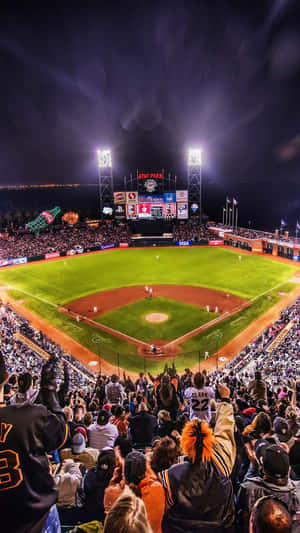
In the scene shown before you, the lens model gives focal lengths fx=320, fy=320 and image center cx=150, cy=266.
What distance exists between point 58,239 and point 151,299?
121 feet

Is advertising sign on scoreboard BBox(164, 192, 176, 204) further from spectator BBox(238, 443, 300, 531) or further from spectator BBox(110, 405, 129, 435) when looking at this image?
spectator BBox(238, 443, 300, 531)

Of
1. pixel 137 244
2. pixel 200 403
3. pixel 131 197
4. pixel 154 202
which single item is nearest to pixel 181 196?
pixel 154 202

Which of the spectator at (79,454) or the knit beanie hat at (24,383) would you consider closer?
the knit beanie hat at (24,383)

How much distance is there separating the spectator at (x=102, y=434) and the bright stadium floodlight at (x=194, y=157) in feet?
220

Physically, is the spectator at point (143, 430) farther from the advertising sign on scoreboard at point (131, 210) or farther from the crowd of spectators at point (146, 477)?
the advertising sign on scoreboard at point (131, 210)

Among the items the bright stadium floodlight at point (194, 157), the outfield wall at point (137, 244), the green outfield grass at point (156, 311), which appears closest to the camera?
the green outfield grass at point (156, 311)

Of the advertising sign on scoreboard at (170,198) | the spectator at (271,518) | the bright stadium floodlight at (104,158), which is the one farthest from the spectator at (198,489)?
the bright stadium floodlight at (104,158)

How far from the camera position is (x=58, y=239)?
211 feet

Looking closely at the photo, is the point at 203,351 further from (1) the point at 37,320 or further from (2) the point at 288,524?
(2) the point at 288,524

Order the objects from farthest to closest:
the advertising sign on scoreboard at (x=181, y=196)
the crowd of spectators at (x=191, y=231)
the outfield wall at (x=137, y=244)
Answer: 1. the crowd of spectators at (x=191, y=231)
2. the advertising sign on scoreboard at (x=181, y=196)
3. the outfield wall at (x=137, y=244)

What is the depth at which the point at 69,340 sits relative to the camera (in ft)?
82.3

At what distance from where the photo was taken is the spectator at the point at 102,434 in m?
5.44

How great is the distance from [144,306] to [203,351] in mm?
10126

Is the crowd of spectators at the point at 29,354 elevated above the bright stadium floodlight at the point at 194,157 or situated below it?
below
